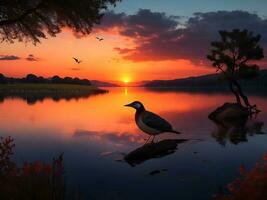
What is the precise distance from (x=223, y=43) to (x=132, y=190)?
119ft

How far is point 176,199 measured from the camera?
420 inches

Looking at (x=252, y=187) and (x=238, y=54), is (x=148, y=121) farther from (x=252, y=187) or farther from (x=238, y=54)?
(x=238, y=54)

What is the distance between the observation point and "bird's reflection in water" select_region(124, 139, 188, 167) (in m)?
15.2

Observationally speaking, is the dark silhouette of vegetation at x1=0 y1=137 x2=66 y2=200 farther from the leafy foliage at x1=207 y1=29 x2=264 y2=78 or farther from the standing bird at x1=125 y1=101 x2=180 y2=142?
the leafy foliage at x1=207 y1=29 x2=264 y2=78

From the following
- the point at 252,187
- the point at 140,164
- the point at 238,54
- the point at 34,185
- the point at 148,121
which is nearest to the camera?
the point at 252,187

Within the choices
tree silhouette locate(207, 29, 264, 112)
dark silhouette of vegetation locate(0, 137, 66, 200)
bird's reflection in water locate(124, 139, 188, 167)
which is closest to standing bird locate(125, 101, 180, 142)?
bird's reflection in water locate(124, 139, 188, 167)

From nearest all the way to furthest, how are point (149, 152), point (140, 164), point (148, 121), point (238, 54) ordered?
point (140, 164) < point (148, 121) < point (149, 152) < point (238, 54)

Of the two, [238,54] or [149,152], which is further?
Answer: [238,54]

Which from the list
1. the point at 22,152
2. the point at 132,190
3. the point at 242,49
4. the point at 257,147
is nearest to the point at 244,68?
the point at 242,49

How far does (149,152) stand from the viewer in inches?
629

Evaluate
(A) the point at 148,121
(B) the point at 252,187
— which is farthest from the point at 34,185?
(A) the point at 148,121

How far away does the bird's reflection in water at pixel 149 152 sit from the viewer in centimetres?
1525

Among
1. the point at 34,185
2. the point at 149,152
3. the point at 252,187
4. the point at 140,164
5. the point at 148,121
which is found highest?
the point at 148,121

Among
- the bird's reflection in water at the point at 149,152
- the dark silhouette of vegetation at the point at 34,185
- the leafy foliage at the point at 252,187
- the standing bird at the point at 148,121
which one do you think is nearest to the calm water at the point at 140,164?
the bird's reflection in water at the point at 149,152
